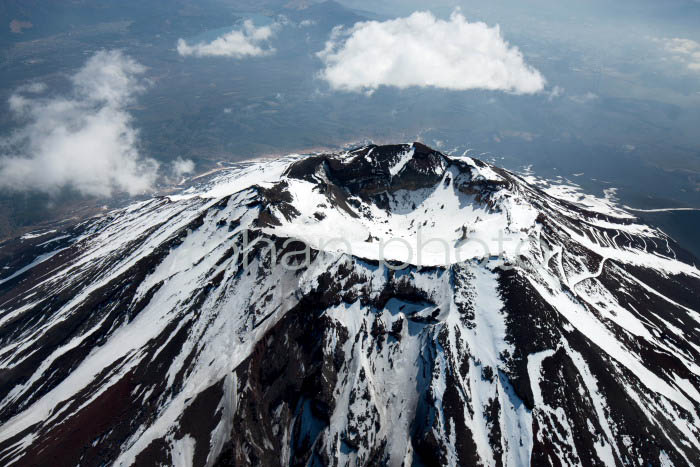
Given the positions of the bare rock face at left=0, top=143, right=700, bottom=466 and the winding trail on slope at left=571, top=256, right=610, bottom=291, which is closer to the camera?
the bare rock face at left=0, top=143, right=700, bottom=466

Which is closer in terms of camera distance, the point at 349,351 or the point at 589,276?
the point at 349,351

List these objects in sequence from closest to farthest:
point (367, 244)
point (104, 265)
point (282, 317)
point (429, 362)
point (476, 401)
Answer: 1. point (476, 401)
2. point (429, 362)
3. point (282, 317)
4. point (367, 244)
5. point (104, 265)

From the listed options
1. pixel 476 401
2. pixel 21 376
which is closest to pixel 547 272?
pixel 476 401

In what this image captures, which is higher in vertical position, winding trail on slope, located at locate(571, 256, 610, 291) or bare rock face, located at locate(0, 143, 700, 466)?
bare rock face, located at locate(0, 143, 700, 466)

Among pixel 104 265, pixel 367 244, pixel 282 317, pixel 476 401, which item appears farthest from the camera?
pixel 104 265

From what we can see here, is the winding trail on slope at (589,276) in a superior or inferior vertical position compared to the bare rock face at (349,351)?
inferior

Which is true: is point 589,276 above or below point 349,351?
below

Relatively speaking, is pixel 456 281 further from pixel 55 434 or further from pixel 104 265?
pixel 104 265

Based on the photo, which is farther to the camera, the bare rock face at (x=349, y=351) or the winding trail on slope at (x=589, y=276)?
the winding trail on slope at (x=589, y=276)
